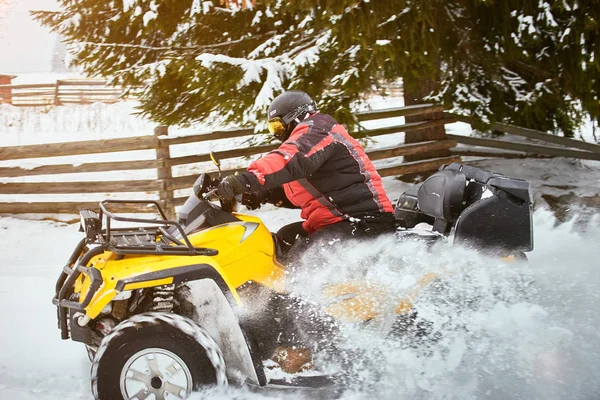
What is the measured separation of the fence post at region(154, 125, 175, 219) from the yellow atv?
196 inches

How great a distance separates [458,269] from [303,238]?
102cm

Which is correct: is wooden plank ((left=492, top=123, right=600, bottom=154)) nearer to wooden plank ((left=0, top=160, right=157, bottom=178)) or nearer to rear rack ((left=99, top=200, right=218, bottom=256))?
wooden plank ((left=0, top=160, right=157, bottom=178))

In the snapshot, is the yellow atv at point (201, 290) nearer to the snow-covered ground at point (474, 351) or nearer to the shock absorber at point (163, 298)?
the shock absorber at point (163, 298)

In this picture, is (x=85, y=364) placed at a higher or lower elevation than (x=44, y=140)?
lower

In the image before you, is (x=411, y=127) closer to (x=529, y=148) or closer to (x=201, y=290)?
(x=529, y=148)

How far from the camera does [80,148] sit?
29.9ft

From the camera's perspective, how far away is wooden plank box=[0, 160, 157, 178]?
29.6ft

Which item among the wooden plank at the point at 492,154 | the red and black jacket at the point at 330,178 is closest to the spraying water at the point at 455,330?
the red and black jacket at the point at 330,178

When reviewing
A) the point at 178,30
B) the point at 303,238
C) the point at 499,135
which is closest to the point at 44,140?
the point at 178,30

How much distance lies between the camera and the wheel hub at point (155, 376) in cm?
317

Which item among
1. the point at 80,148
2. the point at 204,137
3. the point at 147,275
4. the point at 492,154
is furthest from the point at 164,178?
the point at 492,154

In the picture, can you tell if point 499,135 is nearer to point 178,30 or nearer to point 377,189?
point 178,30

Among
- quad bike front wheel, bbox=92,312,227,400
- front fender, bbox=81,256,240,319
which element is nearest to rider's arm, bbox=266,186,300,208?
front fender, bbox=81,256,240,319

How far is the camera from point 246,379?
344cm
